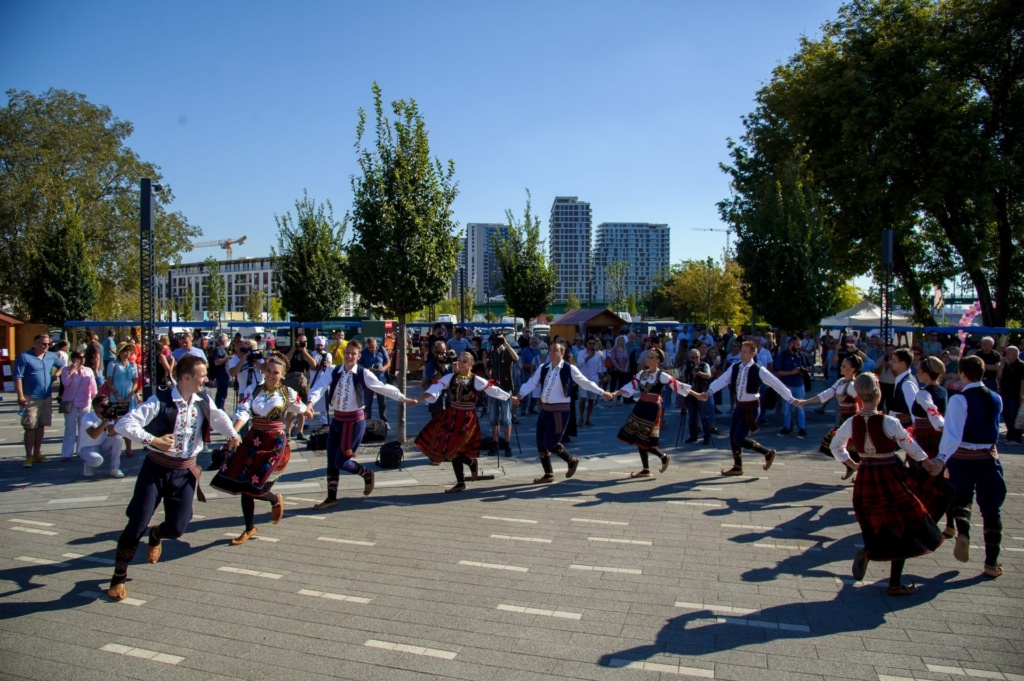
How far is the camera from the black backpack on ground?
35.4ft

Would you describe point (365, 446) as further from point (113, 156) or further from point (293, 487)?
point (113, 156)

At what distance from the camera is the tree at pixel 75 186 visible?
110 feet

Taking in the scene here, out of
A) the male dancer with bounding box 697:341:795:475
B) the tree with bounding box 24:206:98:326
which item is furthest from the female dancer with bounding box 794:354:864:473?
the tree with bounding box 24:206:98:326

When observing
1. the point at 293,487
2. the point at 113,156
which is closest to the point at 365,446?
the point at 293,487

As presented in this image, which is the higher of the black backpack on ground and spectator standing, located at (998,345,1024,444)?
spectator standing, located at (998,345,1024,444)

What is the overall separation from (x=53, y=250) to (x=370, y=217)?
65.5 ft

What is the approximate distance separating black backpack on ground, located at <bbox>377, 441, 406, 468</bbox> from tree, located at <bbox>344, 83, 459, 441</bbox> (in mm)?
1300

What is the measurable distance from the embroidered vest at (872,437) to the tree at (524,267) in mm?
24695

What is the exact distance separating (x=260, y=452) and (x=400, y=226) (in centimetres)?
638

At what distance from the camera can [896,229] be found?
24.8 metres

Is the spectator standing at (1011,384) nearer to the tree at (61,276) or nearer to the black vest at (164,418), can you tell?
the black vest at (164,418)

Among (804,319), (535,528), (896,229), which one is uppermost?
(896,229)

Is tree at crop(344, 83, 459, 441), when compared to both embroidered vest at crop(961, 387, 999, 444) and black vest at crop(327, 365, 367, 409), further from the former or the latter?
embroidered vest at crop(961, 387, 999, 444)

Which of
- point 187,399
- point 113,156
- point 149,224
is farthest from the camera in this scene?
point 113,156
